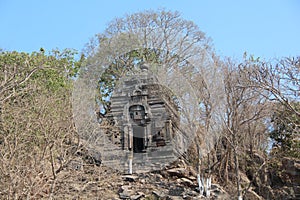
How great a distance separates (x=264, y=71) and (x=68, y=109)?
566 cm

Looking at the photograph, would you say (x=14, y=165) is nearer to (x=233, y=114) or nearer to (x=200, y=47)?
(x=233, y=114)

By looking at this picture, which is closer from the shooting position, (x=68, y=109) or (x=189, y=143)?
(x=68, y=109)

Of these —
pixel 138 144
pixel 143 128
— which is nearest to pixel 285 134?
pixel 143 128

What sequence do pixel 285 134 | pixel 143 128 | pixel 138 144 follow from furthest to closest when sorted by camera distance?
pixel 285 134
pixel 138 144
pixel 143 128

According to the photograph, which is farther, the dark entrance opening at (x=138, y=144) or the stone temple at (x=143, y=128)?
the dark entrance opening at (x=138, y=144)

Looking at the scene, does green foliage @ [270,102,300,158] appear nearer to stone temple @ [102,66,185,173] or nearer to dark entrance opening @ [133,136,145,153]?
stone temple @ [102,66,185,173]

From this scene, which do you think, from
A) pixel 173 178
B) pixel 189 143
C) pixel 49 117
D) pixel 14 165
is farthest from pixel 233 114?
pixel 14 165

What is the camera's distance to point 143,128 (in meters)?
15.3

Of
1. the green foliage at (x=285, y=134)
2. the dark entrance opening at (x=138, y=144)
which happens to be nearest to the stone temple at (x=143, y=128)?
the dark entrance opening at (x=138, y=144)

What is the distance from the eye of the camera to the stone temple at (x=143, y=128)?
1453cm

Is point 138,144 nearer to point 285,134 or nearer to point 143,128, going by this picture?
point 143,128

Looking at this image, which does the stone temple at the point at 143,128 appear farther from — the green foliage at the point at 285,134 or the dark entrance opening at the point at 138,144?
the green foliage at the point at 285,134

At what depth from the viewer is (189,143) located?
14.0 m

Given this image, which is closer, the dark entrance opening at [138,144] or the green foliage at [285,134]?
the green foliage at [285,134]
